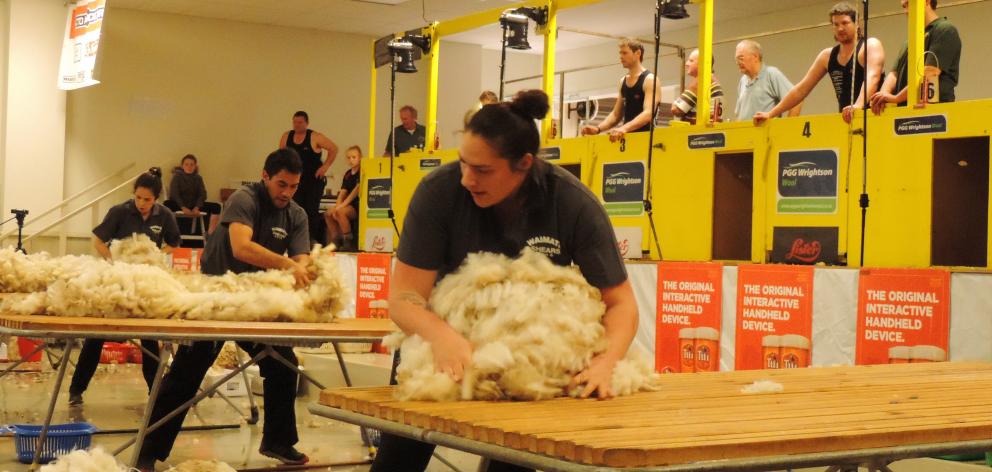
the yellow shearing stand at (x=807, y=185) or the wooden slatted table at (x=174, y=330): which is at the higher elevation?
the yellow shearing stand at (x=807, y=185)

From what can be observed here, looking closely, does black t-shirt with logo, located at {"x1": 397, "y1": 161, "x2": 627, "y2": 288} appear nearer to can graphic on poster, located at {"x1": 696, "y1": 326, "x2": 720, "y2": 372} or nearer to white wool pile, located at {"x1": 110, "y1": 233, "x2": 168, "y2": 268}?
can graphic on poster, located at {"x1": 696, "y1": 326, "x2": 720, "y2": 372}

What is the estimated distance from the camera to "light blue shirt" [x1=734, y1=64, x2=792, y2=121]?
9320mm

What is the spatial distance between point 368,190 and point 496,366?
954cm

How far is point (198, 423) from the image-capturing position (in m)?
7.88

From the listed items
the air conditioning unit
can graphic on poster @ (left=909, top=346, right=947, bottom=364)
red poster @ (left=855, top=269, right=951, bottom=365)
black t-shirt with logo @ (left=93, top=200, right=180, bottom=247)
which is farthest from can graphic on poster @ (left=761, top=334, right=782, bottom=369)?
the air conditioning unit

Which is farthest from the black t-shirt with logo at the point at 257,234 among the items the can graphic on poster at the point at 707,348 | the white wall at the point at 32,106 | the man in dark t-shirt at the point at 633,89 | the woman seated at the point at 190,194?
the white wall at the point at 32,106

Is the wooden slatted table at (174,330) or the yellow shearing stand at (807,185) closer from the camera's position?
the wooden slatted table at (174,330)

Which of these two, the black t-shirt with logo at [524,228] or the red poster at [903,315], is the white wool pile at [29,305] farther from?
the red poster at [903,315]

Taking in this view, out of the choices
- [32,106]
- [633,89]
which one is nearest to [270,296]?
[633,89]

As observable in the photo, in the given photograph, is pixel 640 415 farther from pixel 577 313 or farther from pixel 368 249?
pixel 368 249

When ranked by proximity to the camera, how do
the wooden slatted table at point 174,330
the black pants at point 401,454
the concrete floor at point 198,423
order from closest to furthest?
the black pants at point 401,454 → the wooden slatted table at point 174,330 → the concrete floor at point 198,423

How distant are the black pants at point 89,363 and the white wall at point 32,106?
910 centimetres

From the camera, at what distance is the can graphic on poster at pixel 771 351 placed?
21.3ft

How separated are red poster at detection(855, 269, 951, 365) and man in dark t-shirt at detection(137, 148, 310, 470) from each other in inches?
118
